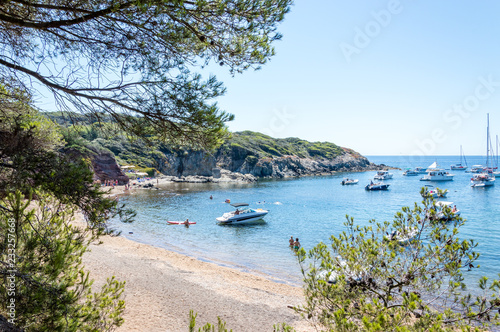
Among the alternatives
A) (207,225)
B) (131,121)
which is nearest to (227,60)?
(131,121)

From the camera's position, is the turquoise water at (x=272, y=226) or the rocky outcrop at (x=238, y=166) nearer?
the turquoise water at (x=272, y=226)

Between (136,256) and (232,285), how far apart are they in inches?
273

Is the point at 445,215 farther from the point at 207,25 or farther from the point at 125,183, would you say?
the point at 125,183

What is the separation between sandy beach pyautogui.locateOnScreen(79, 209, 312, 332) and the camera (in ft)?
31.2

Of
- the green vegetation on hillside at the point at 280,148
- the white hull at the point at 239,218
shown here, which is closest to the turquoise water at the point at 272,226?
the white hull at the point at 239,218

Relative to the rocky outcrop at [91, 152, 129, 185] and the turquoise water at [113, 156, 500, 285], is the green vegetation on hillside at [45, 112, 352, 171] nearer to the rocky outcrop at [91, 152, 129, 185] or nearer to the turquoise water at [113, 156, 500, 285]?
the rocky outcrop at [91, 152, 129, 185]

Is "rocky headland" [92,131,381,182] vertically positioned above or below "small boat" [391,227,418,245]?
above

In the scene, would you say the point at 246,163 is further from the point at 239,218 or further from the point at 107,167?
the point at 239,218

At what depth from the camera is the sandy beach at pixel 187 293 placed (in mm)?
9523

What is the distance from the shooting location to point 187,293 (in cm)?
1180

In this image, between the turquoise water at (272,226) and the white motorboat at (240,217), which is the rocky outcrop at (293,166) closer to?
the turquoise water at (272,226)

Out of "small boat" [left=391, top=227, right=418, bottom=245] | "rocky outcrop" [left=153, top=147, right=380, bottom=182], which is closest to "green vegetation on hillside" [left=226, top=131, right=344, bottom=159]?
"rocky outcrop" [left=153, top=147, right=380, bottom=182]

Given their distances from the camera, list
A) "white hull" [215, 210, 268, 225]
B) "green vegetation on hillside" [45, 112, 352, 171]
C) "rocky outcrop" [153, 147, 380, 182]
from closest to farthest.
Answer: "green vegetation on hillside" [45, 112, 352, 171]
"white hull" [215, 210, 268, 225]
"rocky outcrop" [153, 147, 380, 182]

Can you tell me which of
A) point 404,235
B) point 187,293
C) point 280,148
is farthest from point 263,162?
point 404,235
